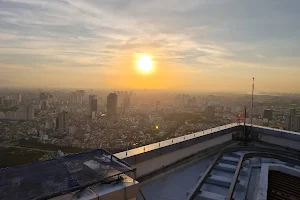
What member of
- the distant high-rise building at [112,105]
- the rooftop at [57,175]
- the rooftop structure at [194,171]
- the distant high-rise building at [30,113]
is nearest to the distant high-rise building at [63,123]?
the distant high-rise building at [30,113]

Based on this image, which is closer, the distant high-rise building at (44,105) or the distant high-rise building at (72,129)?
the distant high-rise building at (72,129)

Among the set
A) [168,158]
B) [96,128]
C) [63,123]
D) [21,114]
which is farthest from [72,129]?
[168,158]

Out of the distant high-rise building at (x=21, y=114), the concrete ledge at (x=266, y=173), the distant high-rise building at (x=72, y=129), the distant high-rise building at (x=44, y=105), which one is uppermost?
the concrete ledge at (x=266, y=173)

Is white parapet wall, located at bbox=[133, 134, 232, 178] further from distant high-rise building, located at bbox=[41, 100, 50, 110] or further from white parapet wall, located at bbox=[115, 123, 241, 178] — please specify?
distant high-rise building, located at bbox=[41, 100, 50, 110]

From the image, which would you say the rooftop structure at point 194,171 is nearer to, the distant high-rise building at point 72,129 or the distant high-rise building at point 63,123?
the distant high-rise building at point 72,129

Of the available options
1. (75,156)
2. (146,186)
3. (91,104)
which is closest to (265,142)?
(146,186)

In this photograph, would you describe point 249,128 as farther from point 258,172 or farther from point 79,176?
point 79,176

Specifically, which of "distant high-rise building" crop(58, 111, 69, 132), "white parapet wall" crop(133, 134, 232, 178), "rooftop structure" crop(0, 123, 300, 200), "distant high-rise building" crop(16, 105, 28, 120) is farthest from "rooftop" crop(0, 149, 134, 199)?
"distant high-rise building" crop(16, 105, 28, 120)

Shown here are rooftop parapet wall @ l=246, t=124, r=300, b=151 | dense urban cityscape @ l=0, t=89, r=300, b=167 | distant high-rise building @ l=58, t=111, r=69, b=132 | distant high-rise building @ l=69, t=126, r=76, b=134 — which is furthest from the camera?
distant high-rise building @ l=58, t=111, r=69, b=132
